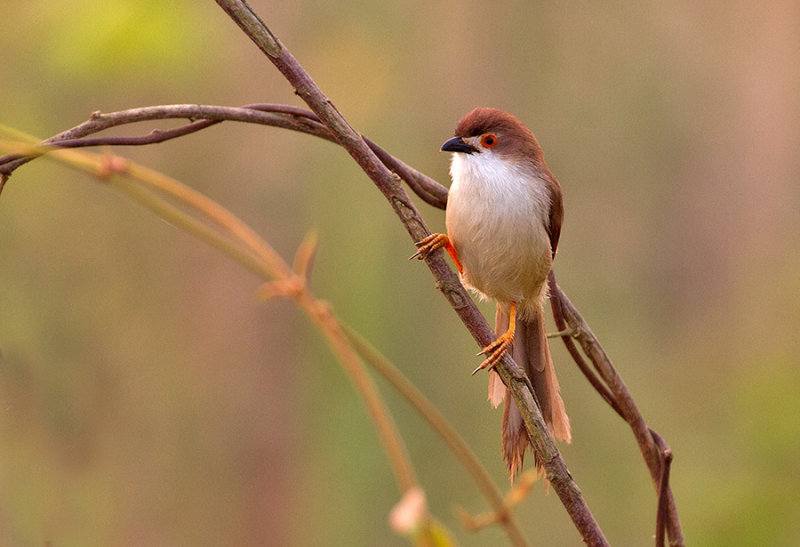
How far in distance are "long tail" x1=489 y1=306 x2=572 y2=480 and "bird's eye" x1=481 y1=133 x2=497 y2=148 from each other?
60 centimetres

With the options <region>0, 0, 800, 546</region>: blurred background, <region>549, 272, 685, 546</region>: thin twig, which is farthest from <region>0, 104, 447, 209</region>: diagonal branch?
<region>0, 0, 800, 546</region>: blurred background

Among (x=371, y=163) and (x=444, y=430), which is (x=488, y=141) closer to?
(x=371, y=163)

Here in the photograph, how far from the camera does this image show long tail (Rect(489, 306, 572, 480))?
2340 mm

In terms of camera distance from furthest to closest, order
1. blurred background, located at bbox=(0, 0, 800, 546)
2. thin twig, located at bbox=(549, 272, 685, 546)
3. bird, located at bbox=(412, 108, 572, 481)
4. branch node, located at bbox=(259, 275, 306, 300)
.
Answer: blurred background, located at bbox=(0, 0, 800, 546) < bird, located at bbox=(412, 108, 572, 481) < thin twig, located at bbox=(549, 272, 685, 546) < branch node, located at bbox=(259, 275, 306, 300)

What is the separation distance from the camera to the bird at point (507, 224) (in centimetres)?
312

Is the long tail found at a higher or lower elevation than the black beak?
lower

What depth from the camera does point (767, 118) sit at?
23.2 feet

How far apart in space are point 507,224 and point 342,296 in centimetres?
130

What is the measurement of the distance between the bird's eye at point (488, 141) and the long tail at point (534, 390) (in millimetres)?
600

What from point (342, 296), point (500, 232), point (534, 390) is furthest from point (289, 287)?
point (342, 296)

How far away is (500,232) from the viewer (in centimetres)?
317

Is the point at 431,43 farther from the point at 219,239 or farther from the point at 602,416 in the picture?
the point at 219,239

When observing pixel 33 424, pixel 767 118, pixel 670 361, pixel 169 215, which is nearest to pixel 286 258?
pixel 33 424

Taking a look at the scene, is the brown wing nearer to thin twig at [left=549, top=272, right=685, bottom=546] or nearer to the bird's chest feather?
the bird's chest feather
